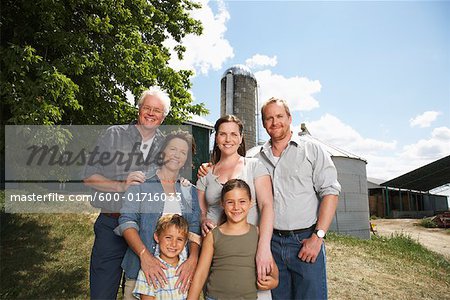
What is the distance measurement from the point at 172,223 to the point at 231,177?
637 mm

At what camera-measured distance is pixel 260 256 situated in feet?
8.15

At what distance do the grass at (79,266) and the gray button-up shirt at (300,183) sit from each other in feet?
15.5

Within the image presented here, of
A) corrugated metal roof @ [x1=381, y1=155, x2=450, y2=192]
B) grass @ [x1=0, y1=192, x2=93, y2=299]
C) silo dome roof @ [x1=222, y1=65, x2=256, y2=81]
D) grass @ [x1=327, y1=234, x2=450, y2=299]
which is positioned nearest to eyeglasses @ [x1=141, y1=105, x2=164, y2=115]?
grass @ [x1=0, y1=192, x2=93, y2=299]

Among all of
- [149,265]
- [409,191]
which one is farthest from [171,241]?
[409,191]

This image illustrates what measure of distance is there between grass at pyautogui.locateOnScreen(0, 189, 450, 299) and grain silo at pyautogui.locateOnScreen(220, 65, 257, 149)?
10.8 metres

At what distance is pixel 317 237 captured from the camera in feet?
8.75

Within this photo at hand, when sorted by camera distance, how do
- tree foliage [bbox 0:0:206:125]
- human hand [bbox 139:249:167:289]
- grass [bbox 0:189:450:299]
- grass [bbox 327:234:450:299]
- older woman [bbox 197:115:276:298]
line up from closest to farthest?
human hand [bbox 139:249:167:289], older woman [bbox 197:115:276:298], tree foliage [bbox 0:0:206:125], grass [bbox 0:189:450:299], grass [bbox 327:234:450:299]

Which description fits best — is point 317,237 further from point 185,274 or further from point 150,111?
point 150,111

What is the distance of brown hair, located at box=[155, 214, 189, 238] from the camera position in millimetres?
2564

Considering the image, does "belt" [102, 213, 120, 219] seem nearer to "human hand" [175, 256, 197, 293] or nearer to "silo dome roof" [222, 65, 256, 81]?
"human hand" [175, 256, 197, 293]

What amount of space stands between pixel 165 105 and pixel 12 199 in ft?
33.5

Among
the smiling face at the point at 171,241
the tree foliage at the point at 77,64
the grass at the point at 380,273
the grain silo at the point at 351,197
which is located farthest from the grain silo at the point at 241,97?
the smiling face at the point at 171,241

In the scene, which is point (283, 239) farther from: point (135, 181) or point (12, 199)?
point (12, 199)

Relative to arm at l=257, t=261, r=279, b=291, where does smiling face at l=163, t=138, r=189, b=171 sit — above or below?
above
